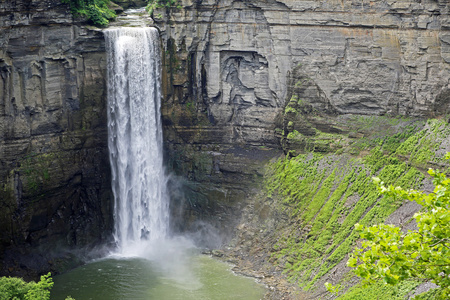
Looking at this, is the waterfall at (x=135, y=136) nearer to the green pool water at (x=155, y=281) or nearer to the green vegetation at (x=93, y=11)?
the green vegetation at (x=93, y=11)

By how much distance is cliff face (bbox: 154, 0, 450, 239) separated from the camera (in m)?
52.3

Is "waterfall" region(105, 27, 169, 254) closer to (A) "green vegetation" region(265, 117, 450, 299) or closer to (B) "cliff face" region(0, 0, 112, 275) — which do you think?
(B) "cliff face" region(0, 0, 112, 275)

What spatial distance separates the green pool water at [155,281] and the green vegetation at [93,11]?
21.8m

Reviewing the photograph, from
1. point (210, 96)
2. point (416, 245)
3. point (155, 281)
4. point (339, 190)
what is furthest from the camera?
point (210, 96)

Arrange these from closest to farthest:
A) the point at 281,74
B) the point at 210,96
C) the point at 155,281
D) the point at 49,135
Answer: the point at 155,281 < the point at 49,135 < the point at 281,74 < the point at 210,96

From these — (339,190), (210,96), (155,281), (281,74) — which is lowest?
(155,281)

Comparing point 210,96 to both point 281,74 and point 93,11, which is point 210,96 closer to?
point 281,74

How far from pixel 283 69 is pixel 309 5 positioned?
6357mm

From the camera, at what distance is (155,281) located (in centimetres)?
5016

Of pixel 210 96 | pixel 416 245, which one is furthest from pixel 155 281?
pixel 416 245

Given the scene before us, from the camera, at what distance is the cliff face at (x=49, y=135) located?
170ft

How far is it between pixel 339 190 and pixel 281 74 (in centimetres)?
1305

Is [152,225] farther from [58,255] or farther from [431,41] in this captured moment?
[431,41]

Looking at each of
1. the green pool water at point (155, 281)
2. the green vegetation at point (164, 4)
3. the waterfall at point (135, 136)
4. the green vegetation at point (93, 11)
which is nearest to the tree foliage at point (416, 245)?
the green pool water at point (155, 281)
